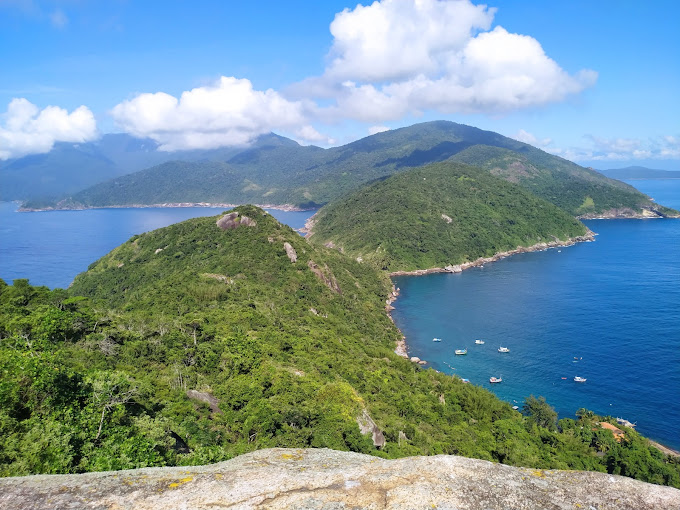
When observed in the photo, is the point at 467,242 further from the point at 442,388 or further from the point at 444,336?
the point at 442,388

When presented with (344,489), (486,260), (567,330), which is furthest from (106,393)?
(486,260)

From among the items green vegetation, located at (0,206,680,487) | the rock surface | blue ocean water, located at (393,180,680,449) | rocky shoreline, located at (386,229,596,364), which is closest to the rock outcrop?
green vegetation, located at (0,206,680,487)

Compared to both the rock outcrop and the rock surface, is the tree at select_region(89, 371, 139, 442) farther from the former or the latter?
the rock outcrop

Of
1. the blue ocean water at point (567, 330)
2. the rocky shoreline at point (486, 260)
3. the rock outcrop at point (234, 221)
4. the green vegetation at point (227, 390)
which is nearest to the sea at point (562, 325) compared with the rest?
the blue ocean water at point (567, 330)

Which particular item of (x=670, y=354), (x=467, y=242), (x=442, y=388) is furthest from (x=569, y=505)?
(x=467, y=242)

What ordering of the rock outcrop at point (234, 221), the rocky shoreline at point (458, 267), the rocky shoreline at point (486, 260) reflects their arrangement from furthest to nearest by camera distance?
1. the rocky shoreline at point (486, 260)
2. the rock outcrop at point (234, 221)
3. the rocky shoreline at point (458, 267)

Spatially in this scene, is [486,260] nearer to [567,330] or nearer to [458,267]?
[458,267]

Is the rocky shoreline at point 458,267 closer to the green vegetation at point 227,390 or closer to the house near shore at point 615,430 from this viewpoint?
the green vegetation at point 227,390
